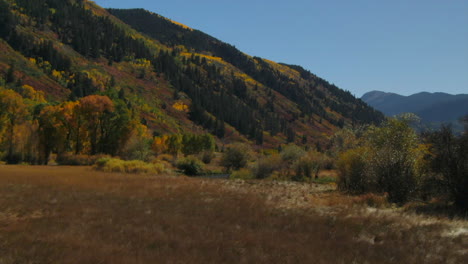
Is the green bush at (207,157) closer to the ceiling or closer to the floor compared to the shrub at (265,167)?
closer to the floor

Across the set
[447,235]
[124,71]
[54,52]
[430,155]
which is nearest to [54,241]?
[447,235]

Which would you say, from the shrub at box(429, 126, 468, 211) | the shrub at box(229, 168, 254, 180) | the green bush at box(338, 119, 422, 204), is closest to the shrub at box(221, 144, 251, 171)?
the shrub at box(229, 168, 254, 180)

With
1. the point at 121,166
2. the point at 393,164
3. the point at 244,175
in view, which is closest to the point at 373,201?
the point at 393,164

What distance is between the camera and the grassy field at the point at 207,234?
9008 mm

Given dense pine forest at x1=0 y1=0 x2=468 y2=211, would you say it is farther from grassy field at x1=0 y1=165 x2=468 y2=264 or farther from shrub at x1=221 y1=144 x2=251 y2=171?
grassy field at x1=0 y1=165 x2=468 y2=264

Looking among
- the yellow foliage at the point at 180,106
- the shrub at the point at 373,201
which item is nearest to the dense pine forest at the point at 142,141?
the shrub at the point at 373,201

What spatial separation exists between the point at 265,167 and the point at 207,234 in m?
43.5

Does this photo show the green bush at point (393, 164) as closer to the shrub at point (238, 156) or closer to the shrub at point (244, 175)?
the shrub at point (244, 175)

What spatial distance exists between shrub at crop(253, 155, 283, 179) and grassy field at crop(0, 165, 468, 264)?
36.1 m

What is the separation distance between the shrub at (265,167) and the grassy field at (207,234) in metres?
Answer: 36.1

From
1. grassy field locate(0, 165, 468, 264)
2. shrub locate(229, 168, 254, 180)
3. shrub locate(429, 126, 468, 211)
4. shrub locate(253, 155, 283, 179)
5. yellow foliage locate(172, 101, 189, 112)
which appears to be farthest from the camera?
yellow foliage locate(172, 101, 189, 112)

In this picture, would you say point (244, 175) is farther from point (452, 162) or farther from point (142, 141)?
point (452, 162)

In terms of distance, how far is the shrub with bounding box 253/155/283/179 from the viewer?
54375 mm

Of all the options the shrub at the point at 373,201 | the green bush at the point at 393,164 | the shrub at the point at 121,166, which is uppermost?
the green bush at the point at 393,164
